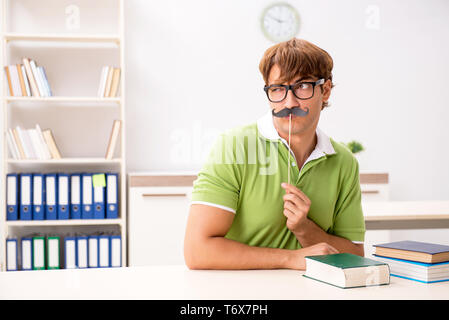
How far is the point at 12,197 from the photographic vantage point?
326 centimetres

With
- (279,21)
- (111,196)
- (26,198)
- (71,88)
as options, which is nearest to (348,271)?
(111,196)

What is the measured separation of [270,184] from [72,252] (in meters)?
2.24

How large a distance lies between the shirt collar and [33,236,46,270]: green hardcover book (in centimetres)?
227

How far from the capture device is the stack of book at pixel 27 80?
327cm

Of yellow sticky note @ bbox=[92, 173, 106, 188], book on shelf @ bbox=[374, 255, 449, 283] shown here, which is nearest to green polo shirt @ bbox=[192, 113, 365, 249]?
book on shelf @ bbox=[374, 255, 449, 283]

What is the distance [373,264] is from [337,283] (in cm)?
10

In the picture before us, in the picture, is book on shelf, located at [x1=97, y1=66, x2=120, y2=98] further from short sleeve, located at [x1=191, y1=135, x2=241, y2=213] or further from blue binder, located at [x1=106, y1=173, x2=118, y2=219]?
short sleeve, located at [x1=191, y1=135, x2=241, y2=213]

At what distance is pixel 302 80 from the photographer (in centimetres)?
143

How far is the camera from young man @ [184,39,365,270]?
1340mm

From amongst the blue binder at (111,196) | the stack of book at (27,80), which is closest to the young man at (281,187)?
the blue binder at (111,196)

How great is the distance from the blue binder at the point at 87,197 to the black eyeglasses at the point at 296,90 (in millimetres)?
2143

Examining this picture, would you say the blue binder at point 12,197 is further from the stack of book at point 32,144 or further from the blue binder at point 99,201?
the blue binder at point 99,201

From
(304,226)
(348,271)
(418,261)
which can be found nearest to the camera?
(348,271)

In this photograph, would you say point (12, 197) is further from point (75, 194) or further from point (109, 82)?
point (109, 82)
